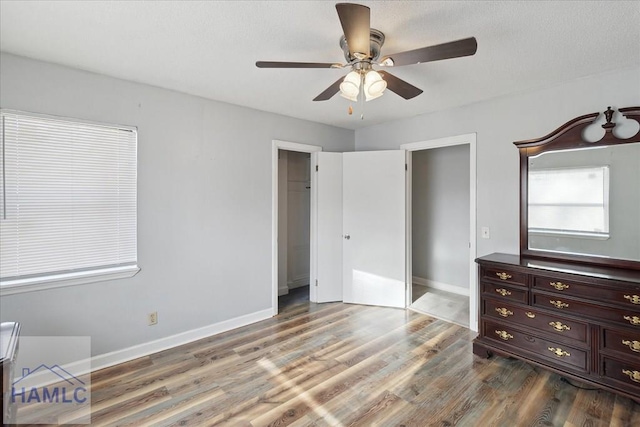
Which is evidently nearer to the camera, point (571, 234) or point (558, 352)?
point (558, 352)

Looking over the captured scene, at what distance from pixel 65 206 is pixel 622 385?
4209 millimetres

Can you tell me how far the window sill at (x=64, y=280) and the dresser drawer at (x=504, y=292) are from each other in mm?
3098

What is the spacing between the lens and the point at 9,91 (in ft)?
7.24

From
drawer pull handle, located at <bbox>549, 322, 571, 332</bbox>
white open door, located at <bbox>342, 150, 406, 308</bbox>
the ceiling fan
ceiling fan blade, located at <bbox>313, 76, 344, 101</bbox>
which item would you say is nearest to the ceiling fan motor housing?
the ceiling fan

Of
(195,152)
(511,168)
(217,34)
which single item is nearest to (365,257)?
(511,168)

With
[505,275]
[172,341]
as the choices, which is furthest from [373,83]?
[172,341]

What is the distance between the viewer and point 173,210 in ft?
9.69

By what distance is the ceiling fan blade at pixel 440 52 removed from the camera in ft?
5.03

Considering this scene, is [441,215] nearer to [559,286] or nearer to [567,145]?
[567,145]

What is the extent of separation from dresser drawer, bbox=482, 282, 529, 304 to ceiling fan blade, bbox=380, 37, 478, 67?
6.41ft

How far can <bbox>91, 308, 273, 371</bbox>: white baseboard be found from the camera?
2.61m

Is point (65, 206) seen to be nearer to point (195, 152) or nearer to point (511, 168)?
point (195, 152)

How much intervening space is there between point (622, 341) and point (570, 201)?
1.13 m

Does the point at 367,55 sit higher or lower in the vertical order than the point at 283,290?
higher
